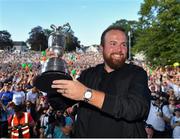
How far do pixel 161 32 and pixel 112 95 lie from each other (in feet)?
142

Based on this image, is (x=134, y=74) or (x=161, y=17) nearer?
(x=134, y=74)

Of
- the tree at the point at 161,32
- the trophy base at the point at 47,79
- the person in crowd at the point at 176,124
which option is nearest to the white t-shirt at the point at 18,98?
the person in crowd at the point at 176,124

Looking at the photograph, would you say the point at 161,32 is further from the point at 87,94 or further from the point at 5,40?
the point at 5,40

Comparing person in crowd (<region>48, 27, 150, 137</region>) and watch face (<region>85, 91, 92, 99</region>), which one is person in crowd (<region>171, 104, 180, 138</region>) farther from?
watch face (<region>85, 91, 92, 99</region>)

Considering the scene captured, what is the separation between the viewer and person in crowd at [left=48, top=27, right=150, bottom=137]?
1.92 m

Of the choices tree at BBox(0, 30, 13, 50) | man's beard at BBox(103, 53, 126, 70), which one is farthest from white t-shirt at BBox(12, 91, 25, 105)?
tree at BBox(0, 30, 13, 50)

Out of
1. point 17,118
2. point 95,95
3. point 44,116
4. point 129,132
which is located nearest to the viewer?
point 95,95

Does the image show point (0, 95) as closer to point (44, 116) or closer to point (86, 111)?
point (44, 116)

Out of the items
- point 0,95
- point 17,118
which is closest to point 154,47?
point 0,95

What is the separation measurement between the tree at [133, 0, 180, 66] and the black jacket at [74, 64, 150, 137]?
40.2 m

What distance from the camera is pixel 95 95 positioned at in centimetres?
191

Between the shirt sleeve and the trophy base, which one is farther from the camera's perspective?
the trophy base

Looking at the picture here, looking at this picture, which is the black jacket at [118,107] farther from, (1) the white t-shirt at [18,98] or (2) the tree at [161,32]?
(2) the tree at [161,32]

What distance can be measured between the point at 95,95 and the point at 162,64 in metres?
43.4
